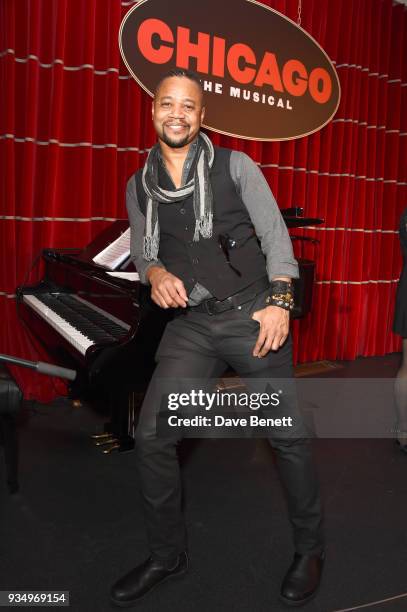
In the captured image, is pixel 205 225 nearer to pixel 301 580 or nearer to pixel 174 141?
pixel 174 141

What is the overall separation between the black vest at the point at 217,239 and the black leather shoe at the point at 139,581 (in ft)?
2.80

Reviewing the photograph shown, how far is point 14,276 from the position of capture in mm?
3256

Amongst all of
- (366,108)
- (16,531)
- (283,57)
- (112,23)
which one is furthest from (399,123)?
(16,531)

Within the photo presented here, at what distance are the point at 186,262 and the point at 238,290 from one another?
0.61 feet

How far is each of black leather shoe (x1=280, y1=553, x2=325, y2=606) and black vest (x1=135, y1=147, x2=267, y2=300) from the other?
857 millimetres

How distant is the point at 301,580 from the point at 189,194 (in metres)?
1.21

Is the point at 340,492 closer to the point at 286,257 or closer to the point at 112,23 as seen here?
the point at 286,257

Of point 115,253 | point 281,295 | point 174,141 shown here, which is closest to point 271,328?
point 281,295

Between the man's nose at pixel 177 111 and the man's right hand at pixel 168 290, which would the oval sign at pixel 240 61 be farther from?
the man's right hand at pixel 168 290

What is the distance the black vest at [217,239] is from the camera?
1630mm

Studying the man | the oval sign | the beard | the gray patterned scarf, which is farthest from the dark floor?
the oval sign

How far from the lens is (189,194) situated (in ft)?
5.31

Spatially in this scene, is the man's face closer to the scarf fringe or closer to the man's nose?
the man's nose

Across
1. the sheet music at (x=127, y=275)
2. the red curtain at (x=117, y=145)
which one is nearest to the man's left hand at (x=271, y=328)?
the sheet music at (x=127, y=275)
